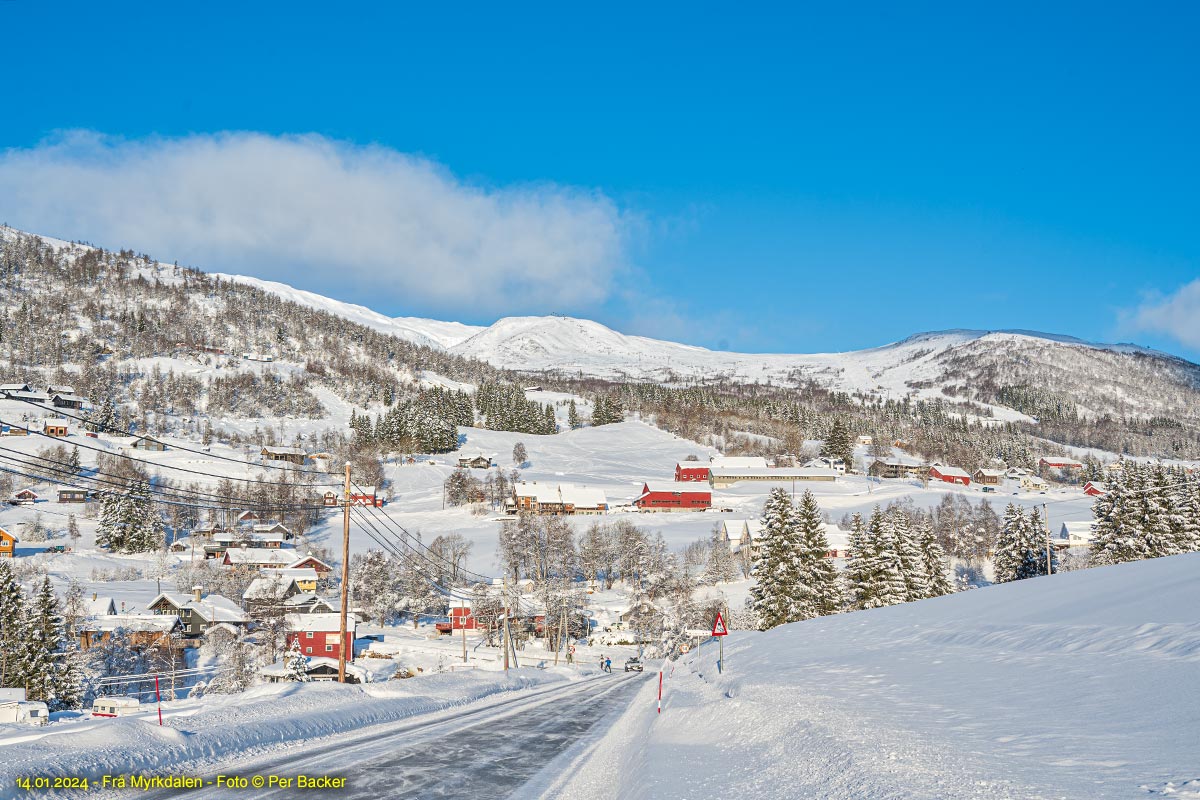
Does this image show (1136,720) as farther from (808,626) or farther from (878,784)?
(808,626)

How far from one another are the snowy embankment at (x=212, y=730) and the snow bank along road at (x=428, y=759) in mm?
777

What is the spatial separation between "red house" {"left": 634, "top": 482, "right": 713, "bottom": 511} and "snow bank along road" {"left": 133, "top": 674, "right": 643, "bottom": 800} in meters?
117

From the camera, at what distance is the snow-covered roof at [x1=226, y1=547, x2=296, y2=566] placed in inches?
4013

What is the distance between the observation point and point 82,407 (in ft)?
632

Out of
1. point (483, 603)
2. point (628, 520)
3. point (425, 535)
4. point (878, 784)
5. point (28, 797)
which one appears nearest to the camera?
point (878, 784)

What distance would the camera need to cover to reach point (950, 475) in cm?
17050

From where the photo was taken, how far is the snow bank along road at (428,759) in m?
9.88

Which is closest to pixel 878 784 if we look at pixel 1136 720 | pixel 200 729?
pixel 1136 720

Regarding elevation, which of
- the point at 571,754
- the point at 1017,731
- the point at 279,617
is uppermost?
the point at 1017,731

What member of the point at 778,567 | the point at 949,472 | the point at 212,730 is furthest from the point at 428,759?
the point at 949,472

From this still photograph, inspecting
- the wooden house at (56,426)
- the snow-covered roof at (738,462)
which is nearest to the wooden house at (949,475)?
the snow-covered roof at (738,462)

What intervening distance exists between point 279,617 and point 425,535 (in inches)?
1788

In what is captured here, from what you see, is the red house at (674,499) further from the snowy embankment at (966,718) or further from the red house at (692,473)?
the snowy embankment at (966,718)

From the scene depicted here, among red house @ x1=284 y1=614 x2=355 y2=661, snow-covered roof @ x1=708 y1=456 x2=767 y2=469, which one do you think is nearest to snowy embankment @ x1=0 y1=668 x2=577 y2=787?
red house @ x1=284 y1=614 x2=355 y2=661
